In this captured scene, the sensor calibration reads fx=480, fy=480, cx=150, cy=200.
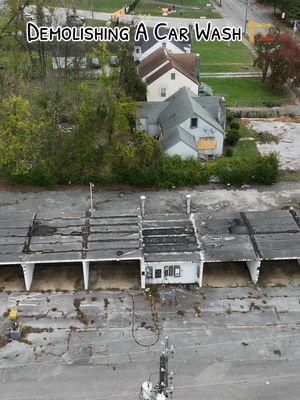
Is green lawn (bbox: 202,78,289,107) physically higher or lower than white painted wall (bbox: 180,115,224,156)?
lower

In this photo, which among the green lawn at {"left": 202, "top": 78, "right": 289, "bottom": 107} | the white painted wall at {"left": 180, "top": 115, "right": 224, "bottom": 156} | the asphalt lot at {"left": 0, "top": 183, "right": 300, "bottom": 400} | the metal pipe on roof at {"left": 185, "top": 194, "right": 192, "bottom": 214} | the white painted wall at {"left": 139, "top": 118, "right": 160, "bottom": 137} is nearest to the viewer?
the asphalt lot at {"left": 0, "top": 183, "right": 300, "bottom": 400}

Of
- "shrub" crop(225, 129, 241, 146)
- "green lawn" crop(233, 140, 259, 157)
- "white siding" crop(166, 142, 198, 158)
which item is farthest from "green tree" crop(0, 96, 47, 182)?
"green lawn" crop(233, 140, 259, 157)

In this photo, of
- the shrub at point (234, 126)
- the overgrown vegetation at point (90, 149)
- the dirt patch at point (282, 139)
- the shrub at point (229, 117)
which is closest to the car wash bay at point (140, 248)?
the overgrown vegetation at point (90, 149)

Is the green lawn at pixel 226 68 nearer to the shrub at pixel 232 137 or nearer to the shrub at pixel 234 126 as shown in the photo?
the shrub at pixel 234 126

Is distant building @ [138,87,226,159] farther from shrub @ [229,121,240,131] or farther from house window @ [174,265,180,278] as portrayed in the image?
house window @ [174,265,180,278]

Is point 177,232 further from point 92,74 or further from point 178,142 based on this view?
point 92,74

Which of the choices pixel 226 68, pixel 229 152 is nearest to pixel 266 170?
pixel 229 152
